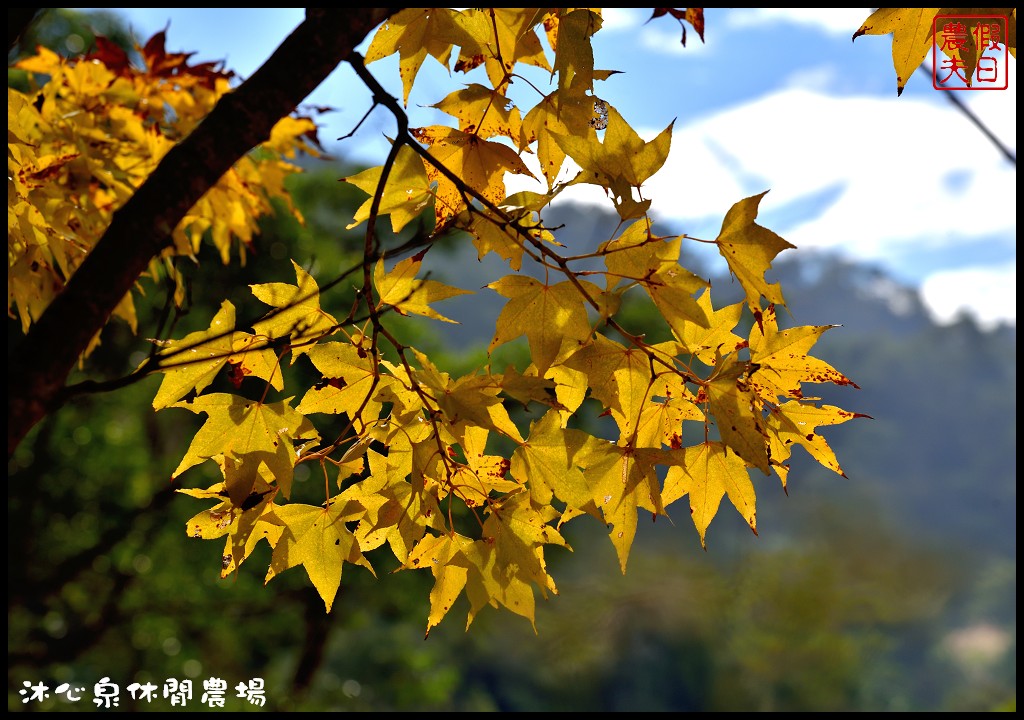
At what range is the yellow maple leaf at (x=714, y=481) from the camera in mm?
536

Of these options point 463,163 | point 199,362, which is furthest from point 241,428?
point 463,163

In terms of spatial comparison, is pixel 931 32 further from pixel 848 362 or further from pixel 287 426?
pixel 848 362

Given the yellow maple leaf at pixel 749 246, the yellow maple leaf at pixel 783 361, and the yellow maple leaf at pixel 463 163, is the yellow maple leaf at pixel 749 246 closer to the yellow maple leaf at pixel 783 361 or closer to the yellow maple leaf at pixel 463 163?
the yellow maple leaf at pixel 783 361

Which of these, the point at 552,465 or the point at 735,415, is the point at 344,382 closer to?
the point at 552,465

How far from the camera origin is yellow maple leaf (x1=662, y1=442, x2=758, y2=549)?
536 millimetres

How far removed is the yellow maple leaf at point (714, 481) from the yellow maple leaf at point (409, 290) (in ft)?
0.70

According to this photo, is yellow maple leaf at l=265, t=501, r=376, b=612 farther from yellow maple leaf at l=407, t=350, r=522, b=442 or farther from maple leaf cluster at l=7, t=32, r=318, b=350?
maple leaf cluster at l=7, t=32, r=318, b=350

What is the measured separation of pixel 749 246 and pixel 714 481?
18 cm

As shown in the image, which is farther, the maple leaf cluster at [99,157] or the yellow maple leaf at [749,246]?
the maple leaf cluster at [99,157]

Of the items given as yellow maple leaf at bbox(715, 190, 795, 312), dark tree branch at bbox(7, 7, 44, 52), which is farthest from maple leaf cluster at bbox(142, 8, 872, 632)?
dark tree branch at bbox(7, 7, 44, 52)

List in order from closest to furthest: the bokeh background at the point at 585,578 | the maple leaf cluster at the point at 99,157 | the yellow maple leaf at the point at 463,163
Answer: the yellow maple leaf at the point at 463,163 < the maple leaf cluster at the point at 99,157 < the bokeh background at the point at 585,578

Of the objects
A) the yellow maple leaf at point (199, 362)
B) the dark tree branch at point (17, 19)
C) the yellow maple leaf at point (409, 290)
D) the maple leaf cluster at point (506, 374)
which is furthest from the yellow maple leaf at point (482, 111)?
the dark tree branch at point (17, 19)

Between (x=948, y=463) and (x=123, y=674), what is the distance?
59.2 ft

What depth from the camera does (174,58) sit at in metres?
1.01
